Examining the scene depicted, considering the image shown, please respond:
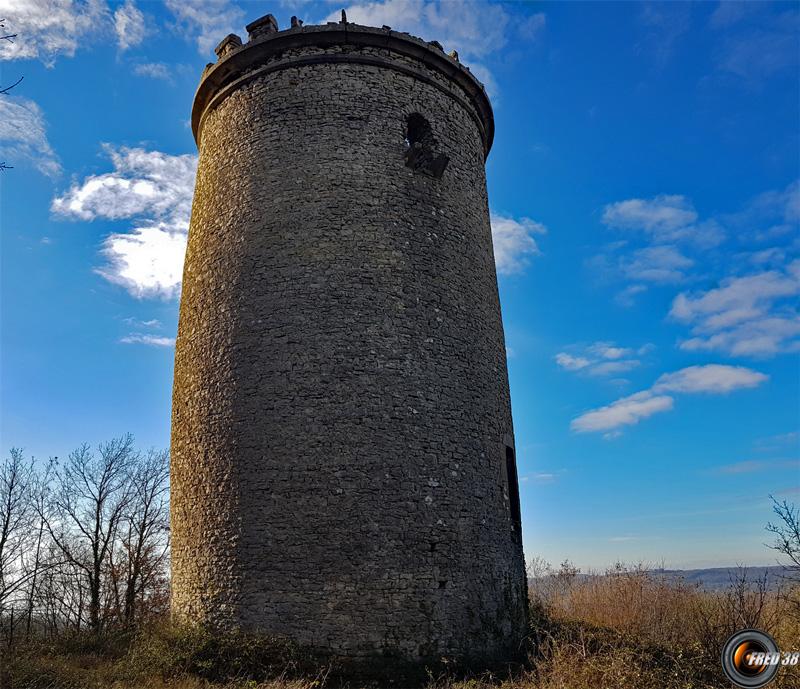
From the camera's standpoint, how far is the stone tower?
8.55m

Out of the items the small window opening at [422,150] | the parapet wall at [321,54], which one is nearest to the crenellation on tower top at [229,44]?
the parapet wall at [321,54]

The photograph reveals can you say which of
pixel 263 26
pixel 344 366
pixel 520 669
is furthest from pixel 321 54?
pixel 520 669

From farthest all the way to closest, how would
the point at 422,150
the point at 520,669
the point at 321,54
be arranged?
the point at 321,54 → the point at 422,150 → the point at 520,669

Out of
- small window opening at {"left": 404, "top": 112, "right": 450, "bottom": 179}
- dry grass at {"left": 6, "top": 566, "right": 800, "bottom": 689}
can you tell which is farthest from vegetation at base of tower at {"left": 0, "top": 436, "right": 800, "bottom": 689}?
small window opening at {"left": 404, "top": 112, "right": 450, "bottom": 179}

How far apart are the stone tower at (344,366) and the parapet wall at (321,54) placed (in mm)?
37

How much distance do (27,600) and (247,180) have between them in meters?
14.2

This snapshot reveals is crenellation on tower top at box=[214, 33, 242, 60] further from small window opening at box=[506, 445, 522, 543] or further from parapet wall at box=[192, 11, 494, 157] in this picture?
small window opening at box=[506, 445, 522, 543]

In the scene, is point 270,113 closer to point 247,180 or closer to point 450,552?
point 247,180

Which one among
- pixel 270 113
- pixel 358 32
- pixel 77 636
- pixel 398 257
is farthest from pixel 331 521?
pixel 358 32

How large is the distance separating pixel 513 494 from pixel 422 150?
6.50m

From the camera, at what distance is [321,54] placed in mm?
10898

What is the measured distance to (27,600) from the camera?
16.6 m

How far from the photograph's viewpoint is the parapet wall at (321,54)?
10.9m

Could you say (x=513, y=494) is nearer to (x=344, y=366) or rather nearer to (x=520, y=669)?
(x=520, y=669)
